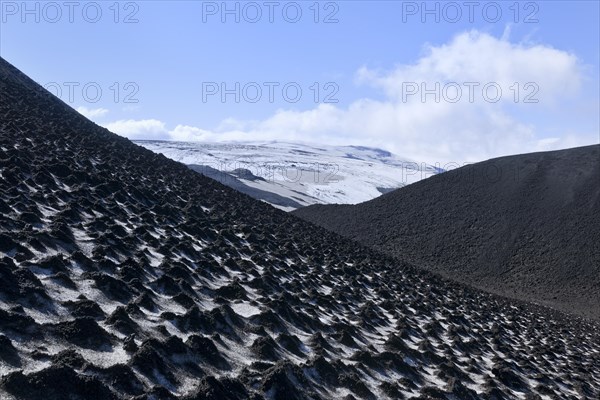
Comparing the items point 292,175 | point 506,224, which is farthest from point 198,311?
point 292,175

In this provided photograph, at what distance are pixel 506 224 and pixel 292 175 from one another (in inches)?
3114

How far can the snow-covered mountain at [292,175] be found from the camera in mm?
87125

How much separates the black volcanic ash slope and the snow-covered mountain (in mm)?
54917

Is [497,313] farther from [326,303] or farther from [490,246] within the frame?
[490,246]

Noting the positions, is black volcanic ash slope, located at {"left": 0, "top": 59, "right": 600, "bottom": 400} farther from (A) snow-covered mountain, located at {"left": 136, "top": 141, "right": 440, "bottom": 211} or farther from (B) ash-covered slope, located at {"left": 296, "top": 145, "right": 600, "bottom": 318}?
(A) snow-covered mountain, located at {"left": 136, "top": 141, "right": 440, "bottom": 211}

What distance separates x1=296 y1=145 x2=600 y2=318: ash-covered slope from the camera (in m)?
33.5

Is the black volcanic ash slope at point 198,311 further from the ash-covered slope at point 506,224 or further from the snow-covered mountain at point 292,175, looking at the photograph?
the snow-covered mountain at point 292,175

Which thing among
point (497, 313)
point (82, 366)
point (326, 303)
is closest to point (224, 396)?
point (82, 366)

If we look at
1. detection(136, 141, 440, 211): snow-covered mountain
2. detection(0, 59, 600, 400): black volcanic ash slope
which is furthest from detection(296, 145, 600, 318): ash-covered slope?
detection(136, 141, 440, 211): snow-covered mountain

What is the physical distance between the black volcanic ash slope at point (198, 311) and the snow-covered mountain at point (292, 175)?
5492cm

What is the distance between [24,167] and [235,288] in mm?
5476

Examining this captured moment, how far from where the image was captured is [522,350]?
15461mm

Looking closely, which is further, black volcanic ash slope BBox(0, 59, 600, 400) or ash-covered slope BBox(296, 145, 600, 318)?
ash-covered slope BBox(296, 145, 600, 318)

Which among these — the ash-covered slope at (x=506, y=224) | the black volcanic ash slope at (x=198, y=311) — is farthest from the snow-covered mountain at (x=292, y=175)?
the black volcanic ash slope at (x=198, y=311)
